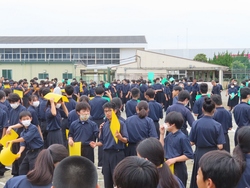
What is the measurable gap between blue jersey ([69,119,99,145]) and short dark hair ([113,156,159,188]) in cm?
351

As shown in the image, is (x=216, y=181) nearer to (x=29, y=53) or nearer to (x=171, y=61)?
(x=171, y=61)

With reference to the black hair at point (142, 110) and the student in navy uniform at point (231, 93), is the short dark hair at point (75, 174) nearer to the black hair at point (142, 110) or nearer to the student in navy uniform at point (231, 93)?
the black hair at point (142, 110)

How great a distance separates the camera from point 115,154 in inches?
215

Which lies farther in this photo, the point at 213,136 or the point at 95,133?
the point at 95,133

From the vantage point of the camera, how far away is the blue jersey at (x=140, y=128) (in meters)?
5.93

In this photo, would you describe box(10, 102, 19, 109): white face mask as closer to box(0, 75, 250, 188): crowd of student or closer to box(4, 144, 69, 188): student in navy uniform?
box(0, 75, 250, 188): crowd of student

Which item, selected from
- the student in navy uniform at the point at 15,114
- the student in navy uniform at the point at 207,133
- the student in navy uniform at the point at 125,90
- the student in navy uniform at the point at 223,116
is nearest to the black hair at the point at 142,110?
the student in navy uniform at the point at 207,133

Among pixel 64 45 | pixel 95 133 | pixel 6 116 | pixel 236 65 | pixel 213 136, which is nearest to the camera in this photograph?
pixel 213 136

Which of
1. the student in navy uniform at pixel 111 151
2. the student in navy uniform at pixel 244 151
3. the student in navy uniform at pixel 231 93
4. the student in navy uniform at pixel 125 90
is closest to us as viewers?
the student in navy uniform at pixel 244 151

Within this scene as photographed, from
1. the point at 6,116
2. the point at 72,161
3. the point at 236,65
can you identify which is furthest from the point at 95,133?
the point at 236,65

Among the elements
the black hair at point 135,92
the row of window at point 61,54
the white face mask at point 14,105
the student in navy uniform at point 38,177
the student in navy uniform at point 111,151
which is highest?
the row of window at point 61,54

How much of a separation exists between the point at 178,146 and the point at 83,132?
5.81 feet

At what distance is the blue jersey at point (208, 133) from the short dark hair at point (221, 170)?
2770 millimetres

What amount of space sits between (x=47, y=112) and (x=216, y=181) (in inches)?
201
